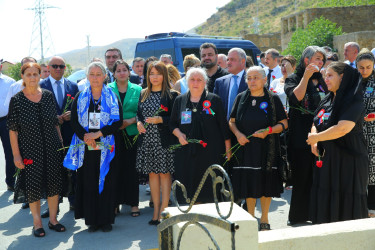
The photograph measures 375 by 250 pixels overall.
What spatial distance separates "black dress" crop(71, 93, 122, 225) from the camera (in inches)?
211

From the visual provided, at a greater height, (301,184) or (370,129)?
(370,129)

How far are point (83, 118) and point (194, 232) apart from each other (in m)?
2.94

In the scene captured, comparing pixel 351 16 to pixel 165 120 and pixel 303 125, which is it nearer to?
pixel 303 125

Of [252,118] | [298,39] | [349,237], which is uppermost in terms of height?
[298,39]

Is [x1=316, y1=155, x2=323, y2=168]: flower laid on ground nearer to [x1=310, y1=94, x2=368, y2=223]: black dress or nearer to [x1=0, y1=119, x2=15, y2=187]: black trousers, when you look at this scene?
[x1=310, y1=94, x2=368, y2=223]: black dress

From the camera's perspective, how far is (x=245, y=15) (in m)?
78.2

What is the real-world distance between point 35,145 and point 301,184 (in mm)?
3191

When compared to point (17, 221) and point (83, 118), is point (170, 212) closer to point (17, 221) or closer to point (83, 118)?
point (83, 118)

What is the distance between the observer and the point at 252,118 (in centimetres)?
516

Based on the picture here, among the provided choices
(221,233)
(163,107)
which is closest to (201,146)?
(163,107)

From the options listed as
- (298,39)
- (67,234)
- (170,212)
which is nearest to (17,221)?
(67,234)

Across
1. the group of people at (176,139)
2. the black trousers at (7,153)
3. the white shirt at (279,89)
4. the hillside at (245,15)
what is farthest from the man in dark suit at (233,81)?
the hillside at (245,15)

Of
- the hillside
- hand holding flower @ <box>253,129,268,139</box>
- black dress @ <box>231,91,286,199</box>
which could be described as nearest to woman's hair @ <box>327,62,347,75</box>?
black dress @ <box>231,91,286,199</box>

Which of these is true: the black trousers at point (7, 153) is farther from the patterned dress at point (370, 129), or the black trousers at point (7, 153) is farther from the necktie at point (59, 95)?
the patterned dress at point (370, 129)
